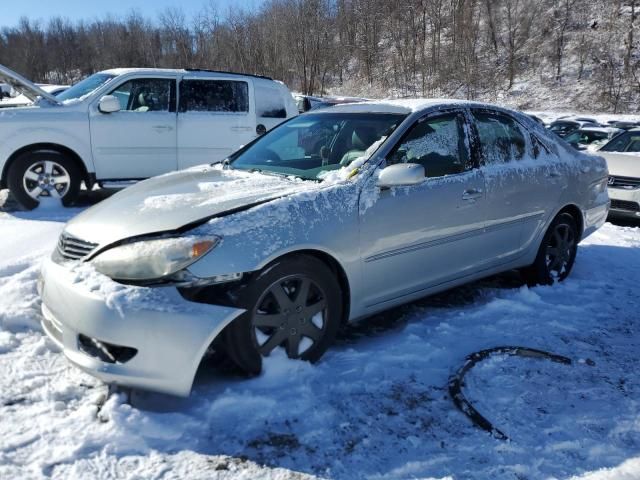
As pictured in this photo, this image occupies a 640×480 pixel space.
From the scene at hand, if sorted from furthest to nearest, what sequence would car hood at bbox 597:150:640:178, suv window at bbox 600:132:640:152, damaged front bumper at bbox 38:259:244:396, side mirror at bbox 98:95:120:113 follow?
suv window at bbox 600:132:640:152, car hood at bbox 597:150:640:178, side mirror at bbox 98:95:120:113, damaged front bumper at bbox 38:259:244:396

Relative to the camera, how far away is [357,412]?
2773 mm

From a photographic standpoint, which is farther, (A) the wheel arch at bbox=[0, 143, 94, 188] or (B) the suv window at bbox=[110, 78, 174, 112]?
(B) the suv window at bbox=[110, 78, 174, 112]

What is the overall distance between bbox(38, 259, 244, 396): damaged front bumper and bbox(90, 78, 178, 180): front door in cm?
484

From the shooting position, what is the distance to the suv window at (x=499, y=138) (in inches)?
166

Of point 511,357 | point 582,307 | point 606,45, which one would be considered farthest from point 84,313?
point 606,45

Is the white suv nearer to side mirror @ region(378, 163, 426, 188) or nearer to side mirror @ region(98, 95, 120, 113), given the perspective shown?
side mirror @ region(98, 95, 120, 113)

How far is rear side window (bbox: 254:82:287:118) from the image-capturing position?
320 inches

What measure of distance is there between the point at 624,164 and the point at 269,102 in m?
5.44

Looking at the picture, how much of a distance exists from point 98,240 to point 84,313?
41 cm

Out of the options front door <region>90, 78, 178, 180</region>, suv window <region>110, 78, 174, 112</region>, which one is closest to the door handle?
front door <region>90, 78, 178, 180</region>

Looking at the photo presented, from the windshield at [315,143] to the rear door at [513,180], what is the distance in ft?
Result: 2.89

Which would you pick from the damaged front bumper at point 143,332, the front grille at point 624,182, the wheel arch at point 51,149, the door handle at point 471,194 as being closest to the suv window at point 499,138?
the door handle at point 471,194

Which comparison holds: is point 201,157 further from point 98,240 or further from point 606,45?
point 606,45

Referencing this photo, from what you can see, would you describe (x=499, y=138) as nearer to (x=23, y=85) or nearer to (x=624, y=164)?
(x=624, y=164)
